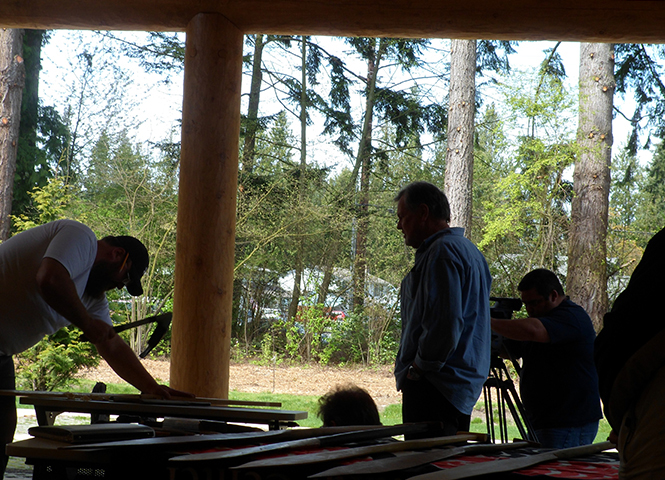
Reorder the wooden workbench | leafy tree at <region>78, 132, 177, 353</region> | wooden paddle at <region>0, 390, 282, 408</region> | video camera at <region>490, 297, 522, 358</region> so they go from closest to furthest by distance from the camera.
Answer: the wooden workbench → wooden paddle at <region>0, 390, 282, 408</region> → video camera at <region>490, 297, 522, 358</region> → leafy tree at <region>78, 132, 177, 353</region>

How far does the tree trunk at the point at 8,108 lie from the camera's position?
22.9ft

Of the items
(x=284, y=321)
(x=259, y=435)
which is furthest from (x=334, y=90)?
(x=259, y=435)

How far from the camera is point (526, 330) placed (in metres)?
2.70

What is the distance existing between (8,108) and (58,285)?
577 centimetres

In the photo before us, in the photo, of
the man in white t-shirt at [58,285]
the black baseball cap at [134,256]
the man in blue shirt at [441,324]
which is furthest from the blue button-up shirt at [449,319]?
the black baseball cap at [134,256]

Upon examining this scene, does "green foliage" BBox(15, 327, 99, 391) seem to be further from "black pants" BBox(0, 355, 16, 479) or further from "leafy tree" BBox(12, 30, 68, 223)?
"black pants" BBox(0, 355, 16, 479)

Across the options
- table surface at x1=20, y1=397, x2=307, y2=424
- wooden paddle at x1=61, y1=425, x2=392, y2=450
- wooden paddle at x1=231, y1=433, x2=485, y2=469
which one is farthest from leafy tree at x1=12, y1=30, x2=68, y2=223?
wooden paddle at x1=231, y1=433, x2=485, y2=469

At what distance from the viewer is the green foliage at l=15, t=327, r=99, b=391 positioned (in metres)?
6.26

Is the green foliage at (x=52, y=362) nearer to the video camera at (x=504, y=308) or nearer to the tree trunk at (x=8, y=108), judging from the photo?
the tree trunk at (x=8, y=108)

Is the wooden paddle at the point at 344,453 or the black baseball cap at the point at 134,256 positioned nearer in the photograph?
the wooden paddle at the point at 344,453

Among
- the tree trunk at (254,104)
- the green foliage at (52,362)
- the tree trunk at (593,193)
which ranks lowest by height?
the green foliage at (52,362)

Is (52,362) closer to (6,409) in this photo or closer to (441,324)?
(6,409)

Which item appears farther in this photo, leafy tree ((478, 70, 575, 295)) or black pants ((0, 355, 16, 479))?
leafy tree ((478, 70, 575, 295))

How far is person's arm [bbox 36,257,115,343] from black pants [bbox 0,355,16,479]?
1.36 ft
